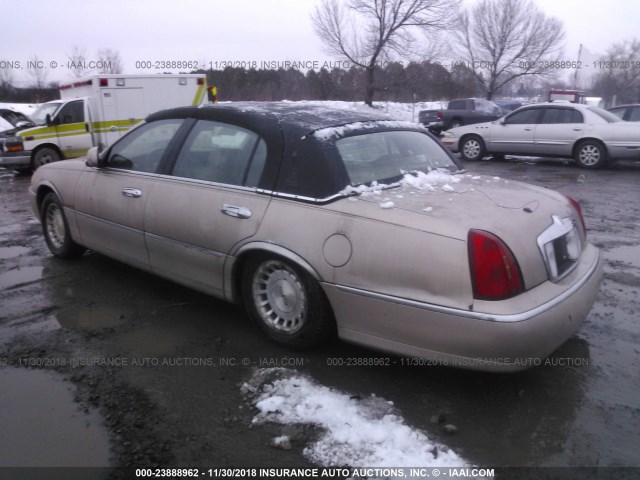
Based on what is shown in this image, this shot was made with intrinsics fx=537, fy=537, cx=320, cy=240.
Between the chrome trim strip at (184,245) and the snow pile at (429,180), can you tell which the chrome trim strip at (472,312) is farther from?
the chrome trim strip at (184,245)

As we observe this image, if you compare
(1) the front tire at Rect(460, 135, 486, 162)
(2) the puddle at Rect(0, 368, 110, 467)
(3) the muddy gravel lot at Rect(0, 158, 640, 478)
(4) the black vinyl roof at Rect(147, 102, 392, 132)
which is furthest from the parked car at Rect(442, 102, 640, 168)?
(2) the puddle at Rect(0, 368, 110, 467)

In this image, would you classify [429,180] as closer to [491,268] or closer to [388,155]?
[388,155]

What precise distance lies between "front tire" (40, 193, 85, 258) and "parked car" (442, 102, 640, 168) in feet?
33.8

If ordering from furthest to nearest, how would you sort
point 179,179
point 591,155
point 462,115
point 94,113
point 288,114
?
point 462,115
point 94,113
point 591,155
point 179,179
point 288,114

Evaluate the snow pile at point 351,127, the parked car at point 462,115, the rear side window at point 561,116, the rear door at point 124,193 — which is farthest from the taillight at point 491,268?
the parked car at point 462,115

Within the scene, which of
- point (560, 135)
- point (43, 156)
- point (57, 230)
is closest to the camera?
point (57, 230)

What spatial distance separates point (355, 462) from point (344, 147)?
6.10 feet

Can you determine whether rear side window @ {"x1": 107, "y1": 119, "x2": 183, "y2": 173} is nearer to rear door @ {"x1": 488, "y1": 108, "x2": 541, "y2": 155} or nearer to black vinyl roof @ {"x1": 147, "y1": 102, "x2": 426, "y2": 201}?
black vinyl roof @ {"x1": 147, "y1": 102, "x2": 426, "y2": 201}

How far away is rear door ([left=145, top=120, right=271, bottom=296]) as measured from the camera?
342 cm

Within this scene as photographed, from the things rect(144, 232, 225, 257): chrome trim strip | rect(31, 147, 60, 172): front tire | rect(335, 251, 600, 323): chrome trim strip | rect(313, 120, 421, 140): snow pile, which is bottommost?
rect(31, 147, 60, 172): front tire

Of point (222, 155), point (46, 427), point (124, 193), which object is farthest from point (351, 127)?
point (46, 427)

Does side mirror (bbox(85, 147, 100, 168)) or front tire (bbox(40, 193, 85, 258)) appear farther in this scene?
front tire (bbox(40, 193, 85, 258))

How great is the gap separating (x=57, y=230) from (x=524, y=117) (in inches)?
417

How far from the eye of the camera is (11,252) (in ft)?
18.9
